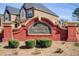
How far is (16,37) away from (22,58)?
0.65m

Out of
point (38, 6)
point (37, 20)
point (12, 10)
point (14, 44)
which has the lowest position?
point (14, 44)

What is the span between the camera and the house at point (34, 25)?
9.47 m

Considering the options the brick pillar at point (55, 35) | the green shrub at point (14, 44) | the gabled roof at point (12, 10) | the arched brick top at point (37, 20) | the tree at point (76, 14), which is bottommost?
the green shrub at point (14, 44)

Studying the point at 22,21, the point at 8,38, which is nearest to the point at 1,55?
the point at 8,38

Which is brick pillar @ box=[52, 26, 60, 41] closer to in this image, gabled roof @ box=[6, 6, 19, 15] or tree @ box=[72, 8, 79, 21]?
tree @ box=[72, 8, 79, 21]

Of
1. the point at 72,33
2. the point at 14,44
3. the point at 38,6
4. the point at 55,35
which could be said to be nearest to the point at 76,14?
the point at 72,33

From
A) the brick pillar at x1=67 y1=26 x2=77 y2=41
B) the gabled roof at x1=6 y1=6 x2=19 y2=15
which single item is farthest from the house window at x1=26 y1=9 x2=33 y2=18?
the brick pillar at x1=67 y1=26 x2=77 y2=41

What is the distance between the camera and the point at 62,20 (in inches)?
372

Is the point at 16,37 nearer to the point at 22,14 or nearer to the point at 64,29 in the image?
the point at 22,14

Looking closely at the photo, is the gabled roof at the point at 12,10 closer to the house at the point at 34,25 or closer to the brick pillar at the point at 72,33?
the house at the point at 34,25

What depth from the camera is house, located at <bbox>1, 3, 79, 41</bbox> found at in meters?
9.47

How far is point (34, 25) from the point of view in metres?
9.72

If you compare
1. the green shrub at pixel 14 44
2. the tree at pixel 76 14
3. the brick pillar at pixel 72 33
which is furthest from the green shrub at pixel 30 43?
the tree at pixel 76 14

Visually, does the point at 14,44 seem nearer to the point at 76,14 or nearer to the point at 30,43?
the point at 30,43
